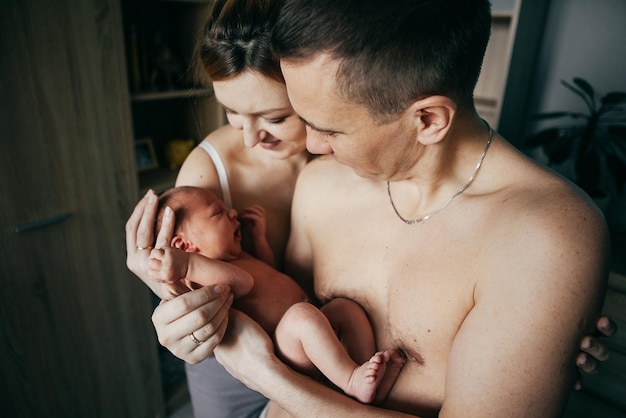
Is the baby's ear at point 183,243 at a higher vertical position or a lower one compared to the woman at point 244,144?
lower

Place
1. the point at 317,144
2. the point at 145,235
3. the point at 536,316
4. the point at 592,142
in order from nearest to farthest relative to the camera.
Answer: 1. the point at 536,316
2. the point at 317,144
3. the point at 145,235
4. the point at 592,142

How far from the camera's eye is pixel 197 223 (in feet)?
3.87

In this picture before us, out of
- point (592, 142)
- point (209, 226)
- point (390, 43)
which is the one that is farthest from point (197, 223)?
point (592, 142)

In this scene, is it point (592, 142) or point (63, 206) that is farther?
point (592, 142)

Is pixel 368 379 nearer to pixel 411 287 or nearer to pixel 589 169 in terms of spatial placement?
pixel 411 287

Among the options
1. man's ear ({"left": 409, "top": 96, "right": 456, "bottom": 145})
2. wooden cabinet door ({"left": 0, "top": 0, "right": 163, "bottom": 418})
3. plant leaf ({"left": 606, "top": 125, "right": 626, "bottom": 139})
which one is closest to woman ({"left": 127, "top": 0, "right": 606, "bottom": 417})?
man's ear ({"left": 409, "top": 96, "right": 456, "bottom": 145})

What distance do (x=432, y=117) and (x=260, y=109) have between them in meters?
0.44

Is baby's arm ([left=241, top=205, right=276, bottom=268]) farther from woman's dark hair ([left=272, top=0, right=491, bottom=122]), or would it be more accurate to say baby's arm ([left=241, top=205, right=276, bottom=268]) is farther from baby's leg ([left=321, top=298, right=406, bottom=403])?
woman's dark hair ([left=272, top=0, right=491, bottom=122])

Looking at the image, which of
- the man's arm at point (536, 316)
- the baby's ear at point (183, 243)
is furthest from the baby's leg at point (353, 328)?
the baby's ear at point (183, 243)

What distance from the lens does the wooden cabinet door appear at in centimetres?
142

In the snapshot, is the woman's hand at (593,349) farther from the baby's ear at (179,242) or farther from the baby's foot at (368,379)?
the baby's ear at (179,242)

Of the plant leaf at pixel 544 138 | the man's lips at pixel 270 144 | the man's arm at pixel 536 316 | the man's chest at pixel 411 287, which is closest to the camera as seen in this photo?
the man's arm at pixel 536 316

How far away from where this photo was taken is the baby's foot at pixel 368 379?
0.92 meters

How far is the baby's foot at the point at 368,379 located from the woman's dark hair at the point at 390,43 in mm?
506
